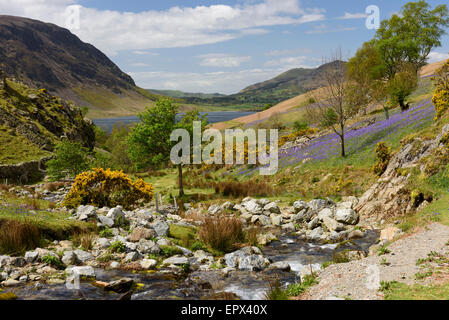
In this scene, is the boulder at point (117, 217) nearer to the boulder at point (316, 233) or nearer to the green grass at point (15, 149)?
the boulder at point (316, 233)

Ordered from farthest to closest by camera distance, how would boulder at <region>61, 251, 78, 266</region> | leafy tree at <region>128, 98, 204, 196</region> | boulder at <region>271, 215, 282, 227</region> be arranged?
leafy tree at <region>128, 98, 204, 196</region>
boulder at <region>271, 215, 282, 227</region>
boulder at <region>61, 251, 78, 266</region>

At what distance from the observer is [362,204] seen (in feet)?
64.1

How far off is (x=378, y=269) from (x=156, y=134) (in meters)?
23.5

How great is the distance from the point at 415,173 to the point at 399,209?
2698 millimetres

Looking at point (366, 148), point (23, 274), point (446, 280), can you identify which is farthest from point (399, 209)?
point (23, 274)

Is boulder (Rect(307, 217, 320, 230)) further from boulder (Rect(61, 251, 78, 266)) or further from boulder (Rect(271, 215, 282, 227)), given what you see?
boulder (Rect(61, 251, 78, 266))

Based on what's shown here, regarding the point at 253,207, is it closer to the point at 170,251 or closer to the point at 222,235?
the point at 222,235

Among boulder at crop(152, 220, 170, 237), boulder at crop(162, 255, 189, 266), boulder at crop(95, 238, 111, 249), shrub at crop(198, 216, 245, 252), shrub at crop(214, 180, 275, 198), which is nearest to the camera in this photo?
boulder at crop(162, 255, 189, 266)

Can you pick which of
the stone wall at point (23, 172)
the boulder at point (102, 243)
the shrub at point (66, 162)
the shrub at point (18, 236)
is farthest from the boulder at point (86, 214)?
the stone wall at point (23, 172)

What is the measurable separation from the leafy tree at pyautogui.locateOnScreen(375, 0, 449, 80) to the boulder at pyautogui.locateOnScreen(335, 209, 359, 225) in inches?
2010

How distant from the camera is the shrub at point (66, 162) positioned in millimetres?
35812

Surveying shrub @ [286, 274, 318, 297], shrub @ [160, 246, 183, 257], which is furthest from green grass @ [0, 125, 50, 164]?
shrub @ [286, 274, 318, 297]

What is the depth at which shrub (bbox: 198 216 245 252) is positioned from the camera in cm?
1456

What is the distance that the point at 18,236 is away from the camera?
1195cm
